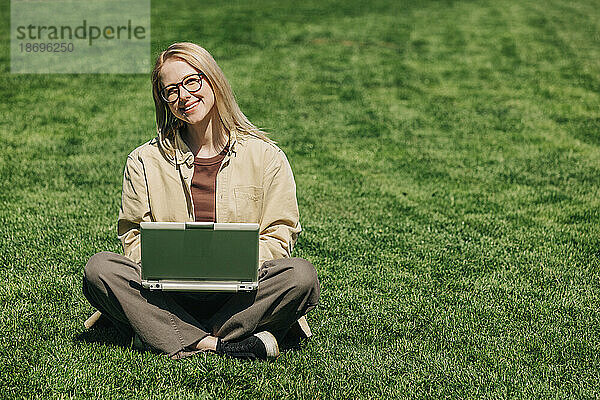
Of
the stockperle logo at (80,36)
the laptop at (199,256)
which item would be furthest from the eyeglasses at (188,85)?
the stockperle logo at (80,36)

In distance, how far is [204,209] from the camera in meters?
3.70

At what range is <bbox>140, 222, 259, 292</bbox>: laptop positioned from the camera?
3268mm

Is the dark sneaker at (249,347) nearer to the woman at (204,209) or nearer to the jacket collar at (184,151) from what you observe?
the woman at (204,209)

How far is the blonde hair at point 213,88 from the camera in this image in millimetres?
3586

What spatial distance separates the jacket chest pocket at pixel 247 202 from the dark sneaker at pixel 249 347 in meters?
0.59

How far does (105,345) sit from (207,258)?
0.96m

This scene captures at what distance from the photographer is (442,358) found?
12.8 feet

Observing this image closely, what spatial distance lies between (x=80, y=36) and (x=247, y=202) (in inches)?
430

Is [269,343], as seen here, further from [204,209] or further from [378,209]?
[378,209]

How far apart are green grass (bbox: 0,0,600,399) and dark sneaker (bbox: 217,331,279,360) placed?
5 centimetres

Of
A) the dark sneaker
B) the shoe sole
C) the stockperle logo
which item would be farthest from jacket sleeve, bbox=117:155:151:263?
the stockperle logo

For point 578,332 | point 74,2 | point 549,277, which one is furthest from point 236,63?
point 578,332

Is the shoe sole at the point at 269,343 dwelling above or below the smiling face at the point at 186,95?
below

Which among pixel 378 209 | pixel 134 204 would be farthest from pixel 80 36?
pixel 134 204
